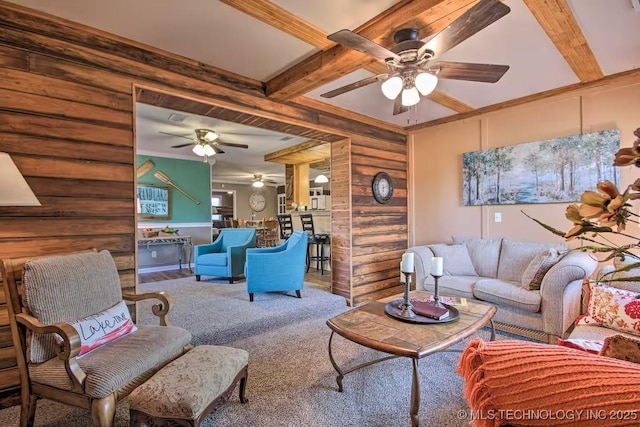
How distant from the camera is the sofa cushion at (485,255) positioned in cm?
356

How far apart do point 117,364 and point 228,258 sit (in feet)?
10.5

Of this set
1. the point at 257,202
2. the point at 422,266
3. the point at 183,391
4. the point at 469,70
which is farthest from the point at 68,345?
the point at 257,202

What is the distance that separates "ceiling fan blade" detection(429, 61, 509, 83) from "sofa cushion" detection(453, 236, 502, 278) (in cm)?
213

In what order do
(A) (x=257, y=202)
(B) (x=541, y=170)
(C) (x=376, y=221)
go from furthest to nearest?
(A) (x=257, y=202), (C) (x=376, y=221), (B) (x=541, y=170)

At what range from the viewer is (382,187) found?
441 centimetres

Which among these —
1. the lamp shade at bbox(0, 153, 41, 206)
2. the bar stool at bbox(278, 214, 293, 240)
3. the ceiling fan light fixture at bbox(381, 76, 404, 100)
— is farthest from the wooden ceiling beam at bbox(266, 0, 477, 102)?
the bar stool at bbox(278, 214, 293, 240)

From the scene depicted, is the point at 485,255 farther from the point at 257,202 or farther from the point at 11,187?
the point at 257,202

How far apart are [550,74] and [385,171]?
6.88 ft

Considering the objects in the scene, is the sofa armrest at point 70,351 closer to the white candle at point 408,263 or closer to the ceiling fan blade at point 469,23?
the white candle at point 408,263

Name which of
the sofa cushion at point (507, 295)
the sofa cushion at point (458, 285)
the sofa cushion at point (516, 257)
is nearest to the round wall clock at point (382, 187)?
the sofa cushion at point (458, 285)

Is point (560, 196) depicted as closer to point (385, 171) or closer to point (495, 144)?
point (495, 144)

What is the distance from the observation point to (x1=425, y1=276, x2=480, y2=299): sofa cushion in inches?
126

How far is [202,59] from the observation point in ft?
8.57

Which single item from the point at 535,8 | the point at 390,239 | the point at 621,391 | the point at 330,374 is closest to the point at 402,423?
the point at 330,374
